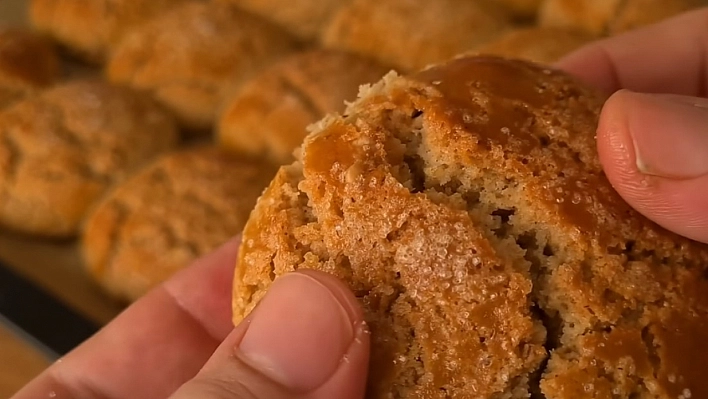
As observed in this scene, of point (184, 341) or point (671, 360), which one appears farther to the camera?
point (184, 341)

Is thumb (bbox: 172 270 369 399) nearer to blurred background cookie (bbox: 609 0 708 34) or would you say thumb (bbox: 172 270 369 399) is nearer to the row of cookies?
the row of cookies

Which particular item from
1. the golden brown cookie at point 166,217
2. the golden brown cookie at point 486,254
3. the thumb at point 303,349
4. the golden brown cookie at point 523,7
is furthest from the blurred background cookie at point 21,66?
the thumb at point 303,349

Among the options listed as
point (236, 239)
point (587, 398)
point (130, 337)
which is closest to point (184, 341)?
point (130, 337)

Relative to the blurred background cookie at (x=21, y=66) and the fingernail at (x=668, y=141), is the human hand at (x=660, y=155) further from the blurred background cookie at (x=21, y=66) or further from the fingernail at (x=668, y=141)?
the blurred background cookie at (x=21, y=66)

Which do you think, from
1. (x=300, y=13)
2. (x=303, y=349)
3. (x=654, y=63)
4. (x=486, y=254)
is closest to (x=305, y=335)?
(x=303, y=349)

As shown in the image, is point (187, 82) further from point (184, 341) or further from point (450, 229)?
point (450, 229)

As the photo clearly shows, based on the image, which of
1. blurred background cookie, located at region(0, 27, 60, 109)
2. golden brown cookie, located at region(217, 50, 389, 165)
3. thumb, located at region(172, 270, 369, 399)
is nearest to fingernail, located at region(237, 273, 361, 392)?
thumb, located at region(172, 270, 369, 399)
